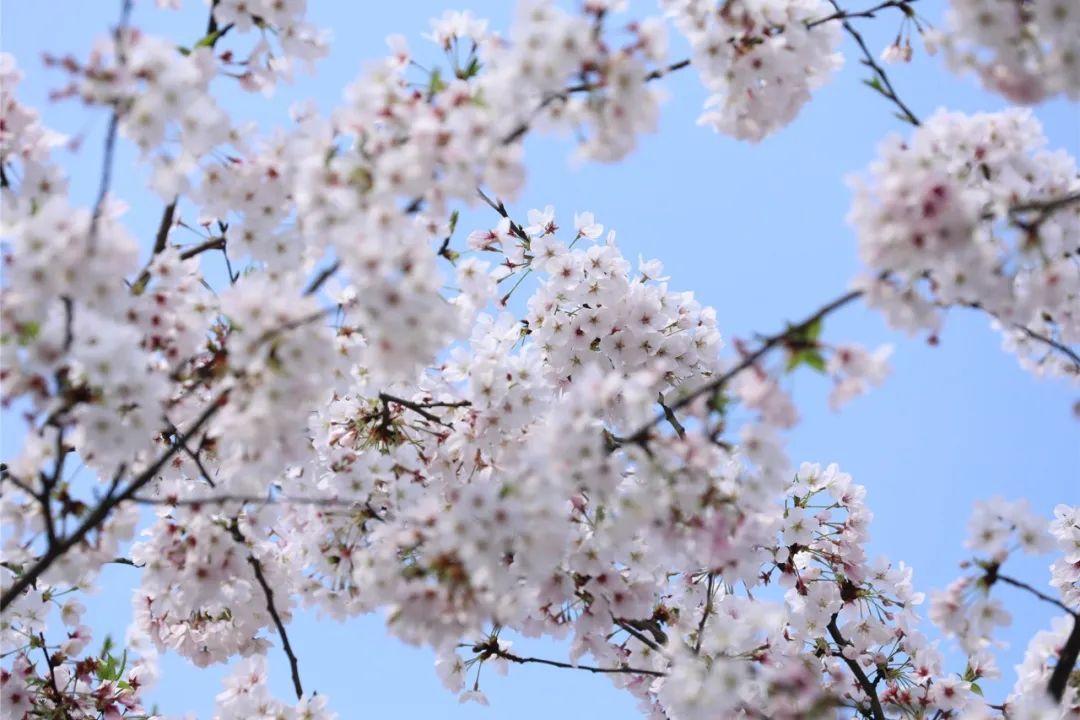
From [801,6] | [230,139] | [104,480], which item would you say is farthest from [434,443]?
[801,6]

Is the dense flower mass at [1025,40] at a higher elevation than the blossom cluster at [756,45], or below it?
below

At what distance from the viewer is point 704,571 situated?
7.08m

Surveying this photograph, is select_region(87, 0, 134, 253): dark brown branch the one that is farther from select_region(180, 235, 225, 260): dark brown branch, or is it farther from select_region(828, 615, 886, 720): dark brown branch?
select_region(828, 615, 886, 720): dark brown branch

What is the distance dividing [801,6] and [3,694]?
21.1 ft

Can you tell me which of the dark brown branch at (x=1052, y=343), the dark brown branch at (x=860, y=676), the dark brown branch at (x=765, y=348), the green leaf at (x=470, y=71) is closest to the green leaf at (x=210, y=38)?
the green leaf at (x=470, y=71)

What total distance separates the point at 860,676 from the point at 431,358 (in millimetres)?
4553

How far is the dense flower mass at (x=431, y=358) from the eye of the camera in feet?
12.7

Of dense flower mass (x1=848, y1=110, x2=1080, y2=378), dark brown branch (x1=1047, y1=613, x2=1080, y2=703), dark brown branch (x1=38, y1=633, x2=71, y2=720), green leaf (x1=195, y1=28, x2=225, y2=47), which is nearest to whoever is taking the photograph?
dense flower mass (x1=848, y1=110, x2=1080, y2=378)

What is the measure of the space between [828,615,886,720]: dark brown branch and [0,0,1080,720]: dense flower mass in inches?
30.6

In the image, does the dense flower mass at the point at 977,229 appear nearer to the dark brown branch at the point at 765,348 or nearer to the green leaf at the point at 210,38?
the dark brown branch at the point at 765,348

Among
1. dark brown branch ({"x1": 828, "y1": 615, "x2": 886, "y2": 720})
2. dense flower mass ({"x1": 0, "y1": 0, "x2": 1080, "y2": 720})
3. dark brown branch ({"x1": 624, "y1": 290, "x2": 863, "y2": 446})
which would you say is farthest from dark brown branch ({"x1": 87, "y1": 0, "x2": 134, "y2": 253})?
dark brown branch ({"x1": 828, "y1": 615, "x2": 886, "y2": 720})

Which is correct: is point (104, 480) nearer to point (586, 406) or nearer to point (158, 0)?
point (158, 0)

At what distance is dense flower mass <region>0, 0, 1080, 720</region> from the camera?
3.86m

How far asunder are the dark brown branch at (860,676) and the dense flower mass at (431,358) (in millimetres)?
777
